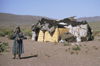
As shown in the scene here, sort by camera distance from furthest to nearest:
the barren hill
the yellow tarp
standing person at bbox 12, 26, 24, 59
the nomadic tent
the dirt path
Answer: the barren hill
the nomadic tent
the yellow tarp
standing person at bbox 12, 26, 24, 59
the dirt path

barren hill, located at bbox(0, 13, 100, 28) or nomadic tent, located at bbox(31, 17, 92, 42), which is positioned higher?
barren hill, located at bbox(0, 13, 100, 28)

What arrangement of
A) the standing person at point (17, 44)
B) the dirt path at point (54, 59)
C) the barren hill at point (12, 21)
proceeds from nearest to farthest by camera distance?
the dirt path at point (54, 59) < the standing person at point (17, 44) < the barren hill at point (12, 21)

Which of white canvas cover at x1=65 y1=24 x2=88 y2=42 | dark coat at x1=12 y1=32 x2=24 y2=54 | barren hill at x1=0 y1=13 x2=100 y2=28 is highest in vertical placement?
barren hill at x1=0 y1=13 x2=100 y2=28

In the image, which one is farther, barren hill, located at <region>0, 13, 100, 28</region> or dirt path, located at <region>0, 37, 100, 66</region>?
barren hill, located at <region>0, 13, 100, 28</region>

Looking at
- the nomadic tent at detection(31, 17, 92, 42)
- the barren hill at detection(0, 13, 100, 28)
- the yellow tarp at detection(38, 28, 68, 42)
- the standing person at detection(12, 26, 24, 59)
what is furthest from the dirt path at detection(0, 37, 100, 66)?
the barren hill at detection(0, 13, 100, 28)

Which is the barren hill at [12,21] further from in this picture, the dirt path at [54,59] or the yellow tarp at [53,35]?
the dirt path at [54,59]

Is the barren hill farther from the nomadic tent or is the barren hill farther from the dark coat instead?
the dark coat

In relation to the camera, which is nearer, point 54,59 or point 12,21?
point 54,59

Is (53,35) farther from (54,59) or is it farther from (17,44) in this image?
(17,44)

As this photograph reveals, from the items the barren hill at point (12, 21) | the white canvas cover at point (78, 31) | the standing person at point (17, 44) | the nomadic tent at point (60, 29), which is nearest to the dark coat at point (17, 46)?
the standing person at point (17, 44)

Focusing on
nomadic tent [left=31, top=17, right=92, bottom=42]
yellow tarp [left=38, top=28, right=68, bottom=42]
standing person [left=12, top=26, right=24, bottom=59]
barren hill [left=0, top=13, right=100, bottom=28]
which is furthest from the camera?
barren hill [left=0, top=13, right=100, bottom=28]

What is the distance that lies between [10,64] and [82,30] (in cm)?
1078

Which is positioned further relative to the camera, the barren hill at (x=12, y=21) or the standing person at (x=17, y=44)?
the barren hill at (x=12, y=21)

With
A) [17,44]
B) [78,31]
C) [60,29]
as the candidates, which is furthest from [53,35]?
[17,44]
